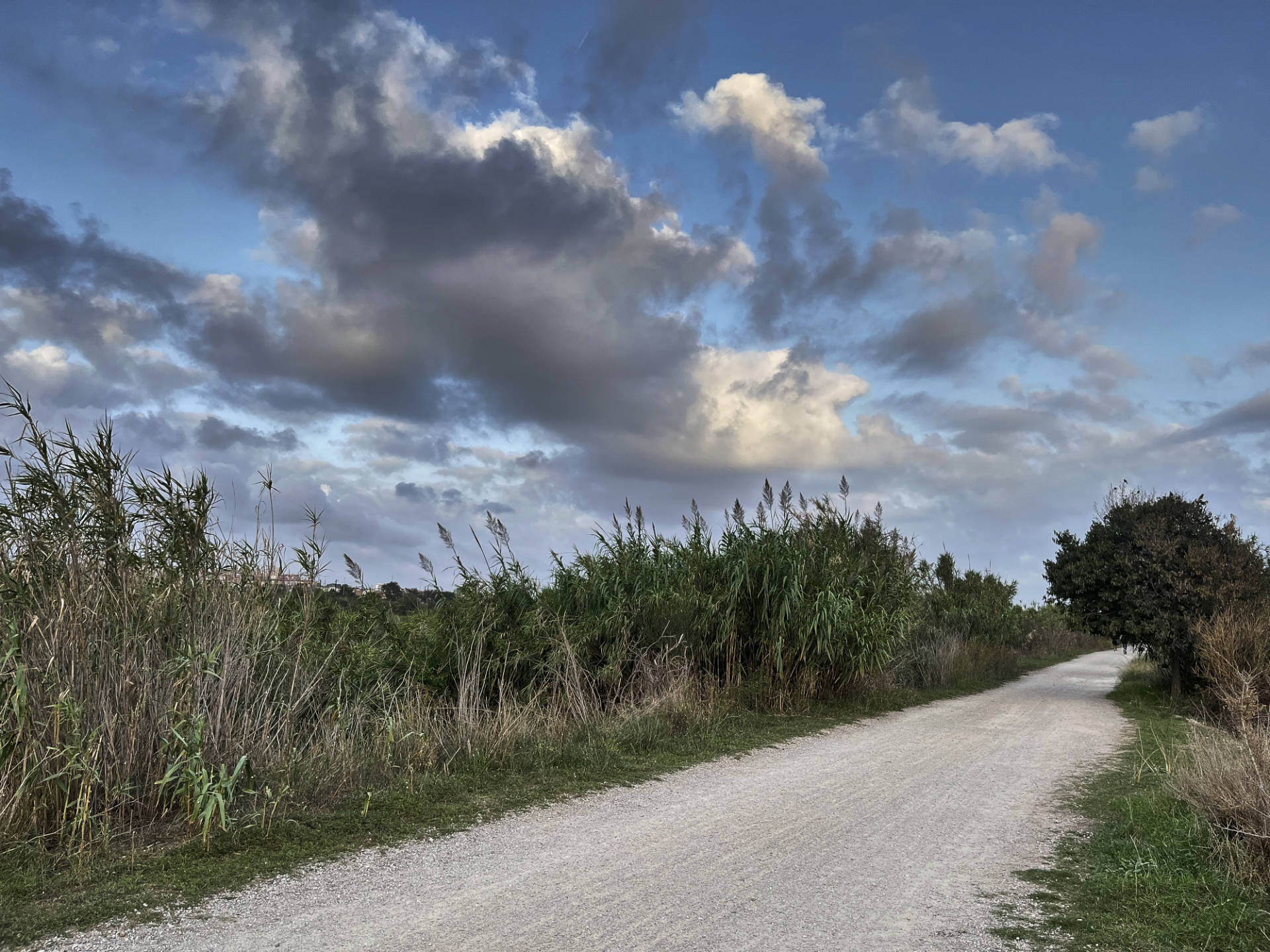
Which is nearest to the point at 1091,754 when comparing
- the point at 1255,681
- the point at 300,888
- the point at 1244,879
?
the point at 1255,681

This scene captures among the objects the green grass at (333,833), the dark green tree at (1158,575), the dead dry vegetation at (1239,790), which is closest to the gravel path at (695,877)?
the green grass at (333,833)

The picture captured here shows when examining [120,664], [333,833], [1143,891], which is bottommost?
[1143,891]

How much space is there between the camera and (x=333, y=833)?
18.1 feet

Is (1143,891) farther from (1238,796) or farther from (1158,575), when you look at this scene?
(1158,575)

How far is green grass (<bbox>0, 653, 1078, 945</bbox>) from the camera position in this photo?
425 cm

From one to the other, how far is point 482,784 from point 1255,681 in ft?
37.6

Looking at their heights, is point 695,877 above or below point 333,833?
below

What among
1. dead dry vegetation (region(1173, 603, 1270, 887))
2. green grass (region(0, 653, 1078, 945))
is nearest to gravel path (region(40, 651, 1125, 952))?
A: green grass (region(0, 653, 1078, 945))

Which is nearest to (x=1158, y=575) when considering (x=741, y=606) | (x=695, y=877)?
(x=741, y=606)

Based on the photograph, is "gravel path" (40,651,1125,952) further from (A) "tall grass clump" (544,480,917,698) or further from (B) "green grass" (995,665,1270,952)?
(A) "tall grass clump" (544,480,917,698)

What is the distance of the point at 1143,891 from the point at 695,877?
2.65 metres

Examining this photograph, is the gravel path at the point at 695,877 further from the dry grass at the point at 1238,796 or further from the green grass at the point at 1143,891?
the dry grass at the point at 1238,796

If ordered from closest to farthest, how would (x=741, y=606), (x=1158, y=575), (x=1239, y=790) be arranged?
(x=1239, y=790) → (x=741, y=606) → (x=1158, y=575)

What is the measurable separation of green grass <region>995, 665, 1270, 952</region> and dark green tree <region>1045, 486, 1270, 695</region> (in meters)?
10.2
